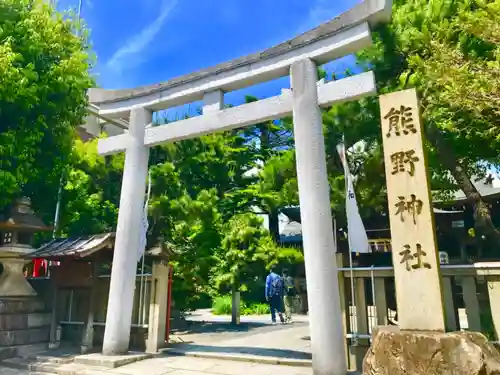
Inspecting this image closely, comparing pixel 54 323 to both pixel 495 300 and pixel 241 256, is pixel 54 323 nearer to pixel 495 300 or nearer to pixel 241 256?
pixel 241 256

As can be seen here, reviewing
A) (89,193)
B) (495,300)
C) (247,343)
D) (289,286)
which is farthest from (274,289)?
(495,300)

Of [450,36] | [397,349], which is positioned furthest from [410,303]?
[450,36]

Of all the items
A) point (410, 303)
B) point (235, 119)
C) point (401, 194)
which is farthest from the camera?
point (235, 119)

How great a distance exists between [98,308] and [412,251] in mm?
7552

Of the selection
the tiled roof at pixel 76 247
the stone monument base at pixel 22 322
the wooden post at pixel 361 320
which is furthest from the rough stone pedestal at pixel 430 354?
the stone monument base at pixel 22 322

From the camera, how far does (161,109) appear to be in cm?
950

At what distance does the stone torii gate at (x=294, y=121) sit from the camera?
6.43 meters

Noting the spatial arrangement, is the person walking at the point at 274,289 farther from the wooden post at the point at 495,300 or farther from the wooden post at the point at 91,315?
the wooden post at the point at 495,300

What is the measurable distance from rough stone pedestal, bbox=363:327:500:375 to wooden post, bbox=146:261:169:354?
5.16m

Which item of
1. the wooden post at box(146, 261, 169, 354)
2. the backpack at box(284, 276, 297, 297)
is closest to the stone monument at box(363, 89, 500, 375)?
the wooden post at box(146, 261, 169, 354)

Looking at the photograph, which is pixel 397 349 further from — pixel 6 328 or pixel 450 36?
pixel 6 328

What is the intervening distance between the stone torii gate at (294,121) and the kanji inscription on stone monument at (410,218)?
1209mm

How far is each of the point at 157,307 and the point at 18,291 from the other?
12.2 feet

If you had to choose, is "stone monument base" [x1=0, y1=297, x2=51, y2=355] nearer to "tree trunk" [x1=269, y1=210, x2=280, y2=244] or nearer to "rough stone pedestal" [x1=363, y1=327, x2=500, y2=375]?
"rough stone pedestal" [x1=363, y1=327, x2=500, y2=375]
